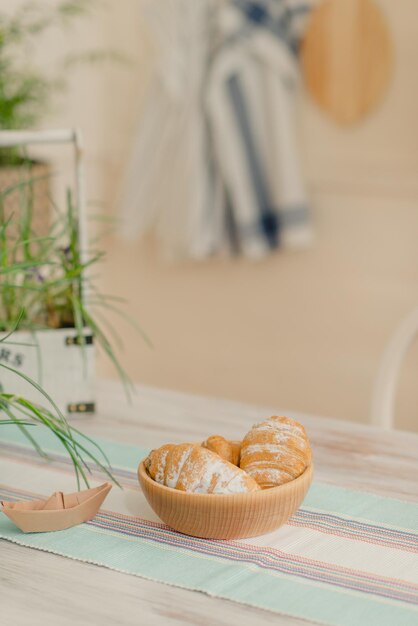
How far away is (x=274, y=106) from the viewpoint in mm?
2420

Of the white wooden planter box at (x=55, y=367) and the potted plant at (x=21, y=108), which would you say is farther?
the potted plant at (x=21, y=108)

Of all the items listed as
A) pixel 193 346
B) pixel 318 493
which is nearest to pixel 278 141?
pixel 193 346

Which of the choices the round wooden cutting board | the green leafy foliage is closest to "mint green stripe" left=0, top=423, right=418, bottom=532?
the green leafy foliage

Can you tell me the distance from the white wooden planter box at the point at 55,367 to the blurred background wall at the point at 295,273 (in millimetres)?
1246

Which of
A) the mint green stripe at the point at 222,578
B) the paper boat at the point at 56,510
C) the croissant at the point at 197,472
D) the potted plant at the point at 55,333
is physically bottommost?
the mint green stripe at the point at 222,578

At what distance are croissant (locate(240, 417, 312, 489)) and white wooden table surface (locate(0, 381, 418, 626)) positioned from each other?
150mm

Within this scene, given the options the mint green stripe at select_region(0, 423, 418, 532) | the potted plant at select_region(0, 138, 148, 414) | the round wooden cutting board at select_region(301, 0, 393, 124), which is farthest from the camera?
the round wooden cutting board at select_region(301, 0, 393, 124)

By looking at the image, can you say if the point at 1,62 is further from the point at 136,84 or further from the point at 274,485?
the point at 274,485

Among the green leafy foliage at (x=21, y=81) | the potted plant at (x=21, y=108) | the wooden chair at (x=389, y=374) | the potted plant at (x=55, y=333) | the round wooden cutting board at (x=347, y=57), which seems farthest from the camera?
the round wooden cutting board at (x=347, y=57)

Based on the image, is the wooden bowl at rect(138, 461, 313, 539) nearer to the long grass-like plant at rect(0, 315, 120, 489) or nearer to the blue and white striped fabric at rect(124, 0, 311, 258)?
the long grass-like plant at rect(0, 315, 120, 489)

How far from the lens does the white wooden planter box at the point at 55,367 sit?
129 centimetres

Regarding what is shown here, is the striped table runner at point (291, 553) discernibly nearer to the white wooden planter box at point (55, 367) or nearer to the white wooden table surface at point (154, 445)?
the white wooden table surface at point (154, 445)

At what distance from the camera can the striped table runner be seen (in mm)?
786

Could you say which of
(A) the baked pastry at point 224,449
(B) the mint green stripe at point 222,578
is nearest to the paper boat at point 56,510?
(B) the mint green stripe at point 222,578
